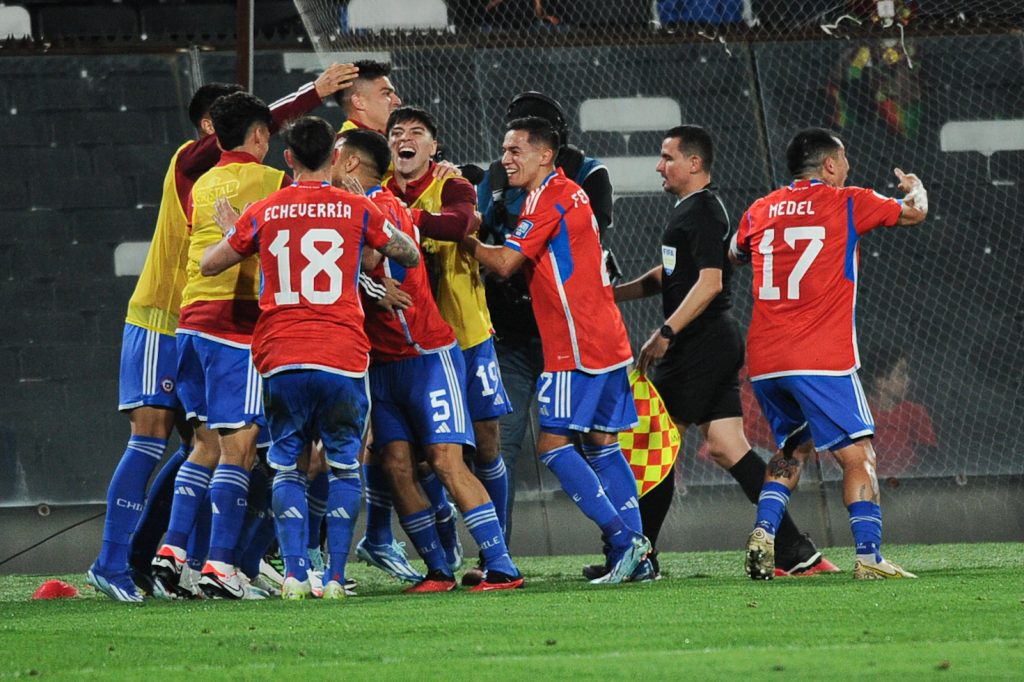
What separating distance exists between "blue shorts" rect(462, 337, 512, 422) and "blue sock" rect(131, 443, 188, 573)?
47.2 inches

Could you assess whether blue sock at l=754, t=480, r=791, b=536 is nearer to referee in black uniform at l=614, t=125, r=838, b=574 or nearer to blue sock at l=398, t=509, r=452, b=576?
referee in black uniform at l=614, t=125, r=838, b=574

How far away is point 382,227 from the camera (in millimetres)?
5324

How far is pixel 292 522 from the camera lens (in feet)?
17.3

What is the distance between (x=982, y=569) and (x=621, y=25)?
17.2 ft

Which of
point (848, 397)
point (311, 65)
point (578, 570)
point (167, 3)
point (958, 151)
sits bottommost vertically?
point (578, 570)

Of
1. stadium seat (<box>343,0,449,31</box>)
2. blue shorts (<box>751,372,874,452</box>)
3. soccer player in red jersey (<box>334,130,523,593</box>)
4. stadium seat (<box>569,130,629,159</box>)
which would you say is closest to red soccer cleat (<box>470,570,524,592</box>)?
soccer player in red jersey (<box>334,130,523,593</box>)

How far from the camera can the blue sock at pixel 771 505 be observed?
5898 millimetres

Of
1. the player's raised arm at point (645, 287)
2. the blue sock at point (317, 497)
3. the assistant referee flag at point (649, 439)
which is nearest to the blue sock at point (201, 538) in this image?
the blue sock at point (317, 497)

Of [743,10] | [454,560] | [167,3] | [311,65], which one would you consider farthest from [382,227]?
[167,3]

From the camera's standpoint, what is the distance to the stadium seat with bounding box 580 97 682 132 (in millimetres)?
10227

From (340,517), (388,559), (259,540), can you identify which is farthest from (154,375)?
(388,559)

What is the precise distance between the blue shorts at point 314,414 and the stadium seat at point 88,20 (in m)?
6.93

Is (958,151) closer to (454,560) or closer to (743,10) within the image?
(743,10)

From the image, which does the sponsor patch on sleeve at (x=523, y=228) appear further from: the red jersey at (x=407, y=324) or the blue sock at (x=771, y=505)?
the blue sock at (x=771, y=505)
